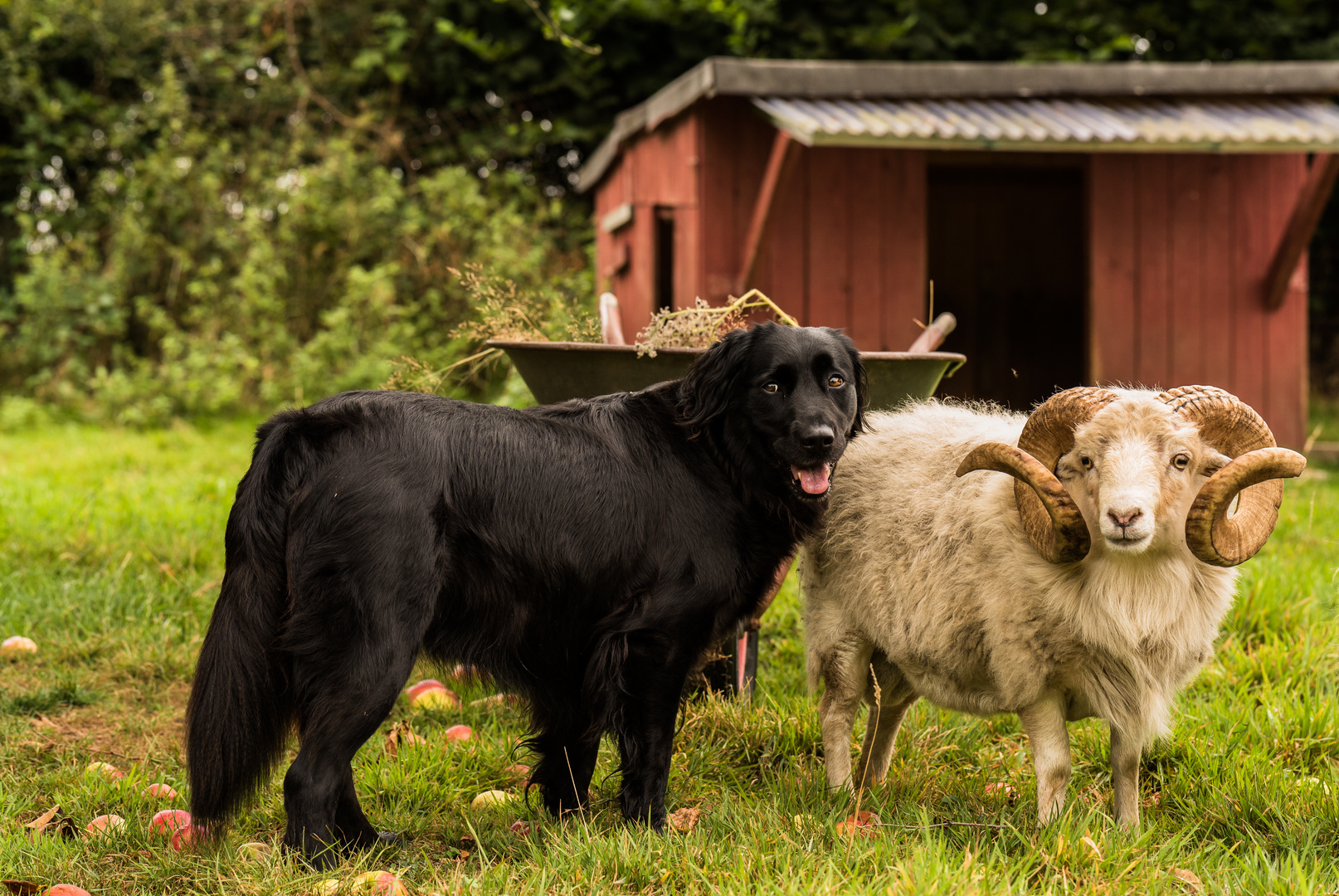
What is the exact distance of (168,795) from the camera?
123 inches

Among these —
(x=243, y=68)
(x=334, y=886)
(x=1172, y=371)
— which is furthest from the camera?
(x=243, y=68)

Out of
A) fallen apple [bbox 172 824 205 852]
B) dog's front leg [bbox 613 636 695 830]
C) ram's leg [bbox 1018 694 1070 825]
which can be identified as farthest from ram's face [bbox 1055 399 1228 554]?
fallen apple [bbox 172 824 205 852]

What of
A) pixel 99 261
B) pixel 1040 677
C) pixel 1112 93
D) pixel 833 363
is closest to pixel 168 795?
pixel 833 363

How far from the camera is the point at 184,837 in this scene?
277cm

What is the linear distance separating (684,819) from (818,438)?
3.84 ft

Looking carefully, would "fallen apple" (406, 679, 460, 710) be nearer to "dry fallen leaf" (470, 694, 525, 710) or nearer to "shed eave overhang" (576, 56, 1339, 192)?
"dry fallen leaf" (470, 694, 525, 710)

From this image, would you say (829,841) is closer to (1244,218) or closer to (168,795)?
(168,795)

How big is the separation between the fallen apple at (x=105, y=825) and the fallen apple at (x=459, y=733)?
1.01 m

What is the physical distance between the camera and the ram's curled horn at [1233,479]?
8.45 ft

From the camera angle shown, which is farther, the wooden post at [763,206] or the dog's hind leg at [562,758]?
the wooden post at [763,206]

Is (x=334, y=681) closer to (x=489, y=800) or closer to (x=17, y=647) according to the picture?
(x=489, y=800)

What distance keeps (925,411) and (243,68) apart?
1179cm

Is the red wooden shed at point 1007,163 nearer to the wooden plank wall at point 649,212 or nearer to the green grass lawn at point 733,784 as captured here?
the wooden plank wall at point 649,212

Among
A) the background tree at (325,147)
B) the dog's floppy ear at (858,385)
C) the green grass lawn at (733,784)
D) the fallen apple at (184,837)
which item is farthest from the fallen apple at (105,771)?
the background tree at (325,147)
